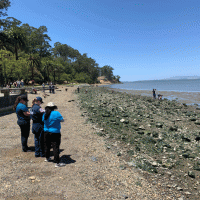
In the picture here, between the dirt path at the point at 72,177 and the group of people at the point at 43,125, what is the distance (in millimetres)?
514

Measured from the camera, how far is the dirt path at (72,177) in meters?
4.35

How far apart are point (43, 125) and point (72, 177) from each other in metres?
2.32

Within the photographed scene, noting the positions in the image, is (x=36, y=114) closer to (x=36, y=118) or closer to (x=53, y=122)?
(x=36, y=118)

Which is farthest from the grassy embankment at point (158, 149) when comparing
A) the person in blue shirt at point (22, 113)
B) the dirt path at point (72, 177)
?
the person in blue shirt at point (22, 113)

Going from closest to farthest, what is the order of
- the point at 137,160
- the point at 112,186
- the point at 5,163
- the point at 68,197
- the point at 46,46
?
the point at 68,197, the point at 112,186, the point at 5,163, the point at 137,160, the point at 46,46

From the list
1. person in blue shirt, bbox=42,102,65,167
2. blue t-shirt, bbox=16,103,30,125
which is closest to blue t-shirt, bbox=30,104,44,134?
blue t-shirt, bbox=16,103,30,125

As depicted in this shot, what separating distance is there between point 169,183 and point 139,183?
4.00ft

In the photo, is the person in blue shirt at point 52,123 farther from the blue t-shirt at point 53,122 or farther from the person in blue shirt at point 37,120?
the person in blue shirt at point 37,120

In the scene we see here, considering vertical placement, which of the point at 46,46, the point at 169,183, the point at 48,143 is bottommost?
the point at 169,183

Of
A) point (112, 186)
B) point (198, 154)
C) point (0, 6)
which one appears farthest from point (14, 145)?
point (0, 6)

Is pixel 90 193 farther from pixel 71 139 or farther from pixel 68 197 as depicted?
pixel 71 139

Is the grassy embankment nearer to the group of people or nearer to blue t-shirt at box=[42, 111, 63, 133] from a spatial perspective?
the group of people

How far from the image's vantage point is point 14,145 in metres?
7.62

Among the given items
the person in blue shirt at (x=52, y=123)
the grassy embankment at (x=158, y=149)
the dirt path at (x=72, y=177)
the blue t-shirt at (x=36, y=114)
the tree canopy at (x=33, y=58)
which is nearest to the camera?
the dirt path at (x=72, y=177)
